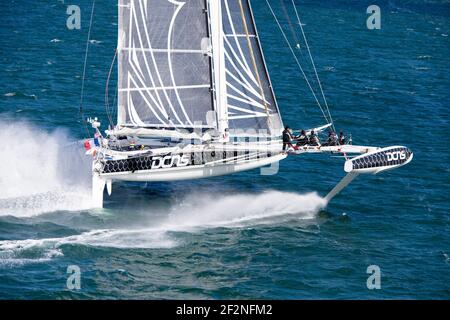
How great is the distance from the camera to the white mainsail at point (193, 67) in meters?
57.7

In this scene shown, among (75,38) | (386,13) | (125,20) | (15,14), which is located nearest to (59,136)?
(125,20)

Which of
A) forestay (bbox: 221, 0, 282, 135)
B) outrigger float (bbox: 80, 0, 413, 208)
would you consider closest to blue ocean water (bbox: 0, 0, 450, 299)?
outrigger float (bbox: 80, 0, 413, 208)

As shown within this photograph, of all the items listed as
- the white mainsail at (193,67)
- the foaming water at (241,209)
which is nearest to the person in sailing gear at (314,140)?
the white mainsail at (193,67)

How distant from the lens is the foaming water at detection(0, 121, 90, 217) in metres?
57.2

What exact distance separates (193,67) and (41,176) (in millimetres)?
11134

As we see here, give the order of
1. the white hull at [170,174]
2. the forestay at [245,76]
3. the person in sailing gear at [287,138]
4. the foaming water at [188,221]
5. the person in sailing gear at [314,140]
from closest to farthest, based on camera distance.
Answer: the foaming water at [188,221], the person in sailing gear at [314,140], the person in sailing gear at [287,138], the white hull at [170,174], the forestay at [245,76]

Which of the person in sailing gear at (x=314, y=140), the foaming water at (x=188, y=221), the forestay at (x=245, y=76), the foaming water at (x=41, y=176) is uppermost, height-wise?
the forestay at (x=245, y=76)

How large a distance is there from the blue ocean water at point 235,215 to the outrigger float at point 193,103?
2520 mm

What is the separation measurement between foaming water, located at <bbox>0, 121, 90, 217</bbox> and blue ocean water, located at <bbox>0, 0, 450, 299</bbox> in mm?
93

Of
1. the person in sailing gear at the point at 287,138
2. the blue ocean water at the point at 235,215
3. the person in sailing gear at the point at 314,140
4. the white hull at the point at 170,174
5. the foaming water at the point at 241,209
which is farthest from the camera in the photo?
the white hull at the point at 170,174

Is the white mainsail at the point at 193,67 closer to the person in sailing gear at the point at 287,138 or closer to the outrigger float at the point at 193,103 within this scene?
the outrigger float at the point at 193,103

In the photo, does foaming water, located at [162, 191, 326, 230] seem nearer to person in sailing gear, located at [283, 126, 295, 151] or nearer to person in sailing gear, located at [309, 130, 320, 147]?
person in sailing gear, located at [283, 126, 295, 151]

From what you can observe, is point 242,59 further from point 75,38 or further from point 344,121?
point 75,38

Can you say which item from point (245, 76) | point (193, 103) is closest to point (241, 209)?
point (193, 103)
